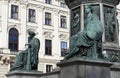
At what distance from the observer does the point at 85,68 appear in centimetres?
731

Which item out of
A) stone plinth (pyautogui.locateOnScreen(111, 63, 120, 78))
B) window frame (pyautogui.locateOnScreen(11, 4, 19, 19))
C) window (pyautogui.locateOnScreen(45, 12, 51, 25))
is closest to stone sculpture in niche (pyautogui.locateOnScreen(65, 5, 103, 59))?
stone plinth (pyautogui.locateOnScreen(111, 63, 120, 78))

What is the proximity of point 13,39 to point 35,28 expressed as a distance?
3861 millimetres

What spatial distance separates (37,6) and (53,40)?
5.05 metres

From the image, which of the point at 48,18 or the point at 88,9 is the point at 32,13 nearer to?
the point at 48,18

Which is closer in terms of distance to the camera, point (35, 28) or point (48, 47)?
point (35, 28)

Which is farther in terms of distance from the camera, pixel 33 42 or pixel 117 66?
pixel 33 42

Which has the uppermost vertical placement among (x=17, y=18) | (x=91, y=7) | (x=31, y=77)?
(x=17, y=18)

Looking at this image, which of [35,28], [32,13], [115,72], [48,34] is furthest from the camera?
[48,34]

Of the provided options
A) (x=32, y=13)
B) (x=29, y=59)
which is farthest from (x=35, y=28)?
(x=29, y=59)

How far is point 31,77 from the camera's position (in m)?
10.2

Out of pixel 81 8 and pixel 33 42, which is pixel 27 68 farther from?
pixel 81 8

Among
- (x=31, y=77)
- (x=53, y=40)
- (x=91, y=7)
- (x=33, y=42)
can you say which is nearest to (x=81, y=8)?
(x=91, y=7)

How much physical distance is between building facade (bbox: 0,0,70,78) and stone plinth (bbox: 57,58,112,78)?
3087 cm

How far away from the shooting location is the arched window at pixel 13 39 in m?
39.2
